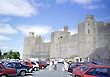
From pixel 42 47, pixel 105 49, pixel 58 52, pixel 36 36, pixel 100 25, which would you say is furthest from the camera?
pixel 36 36

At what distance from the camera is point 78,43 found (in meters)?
117

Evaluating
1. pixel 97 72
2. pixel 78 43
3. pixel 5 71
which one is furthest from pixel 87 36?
pixel 97 72

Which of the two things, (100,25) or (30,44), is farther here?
(30,44)

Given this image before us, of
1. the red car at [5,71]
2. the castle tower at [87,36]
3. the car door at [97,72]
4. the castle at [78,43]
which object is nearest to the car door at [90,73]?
the car door at [97,72]

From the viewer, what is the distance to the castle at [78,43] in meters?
99.9

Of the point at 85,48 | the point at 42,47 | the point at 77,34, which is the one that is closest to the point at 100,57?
the point at 85,48

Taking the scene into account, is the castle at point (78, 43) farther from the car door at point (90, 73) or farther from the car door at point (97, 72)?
the car door at point (97, 72)

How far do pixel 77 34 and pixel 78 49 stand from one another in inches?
288

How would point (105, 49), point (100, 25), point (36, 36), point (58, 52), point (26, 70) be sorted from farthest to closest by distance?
point (36, 36), point (58, 52), point (100, 25), point (105, 49), point (26, 70)

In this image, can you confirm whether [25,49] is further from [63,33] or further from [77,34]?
[77,34]

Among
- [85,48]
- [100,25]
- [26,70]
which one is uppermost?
[100,25]

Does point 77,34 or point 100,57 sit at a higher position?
point 77,34

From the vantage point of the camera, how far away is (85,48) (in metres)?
112

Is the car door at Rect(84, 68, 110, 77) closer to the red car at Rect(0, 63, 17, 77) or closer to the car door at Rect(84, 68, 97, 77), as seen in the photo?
the car door at Rect(84, 68, 97, 77)
